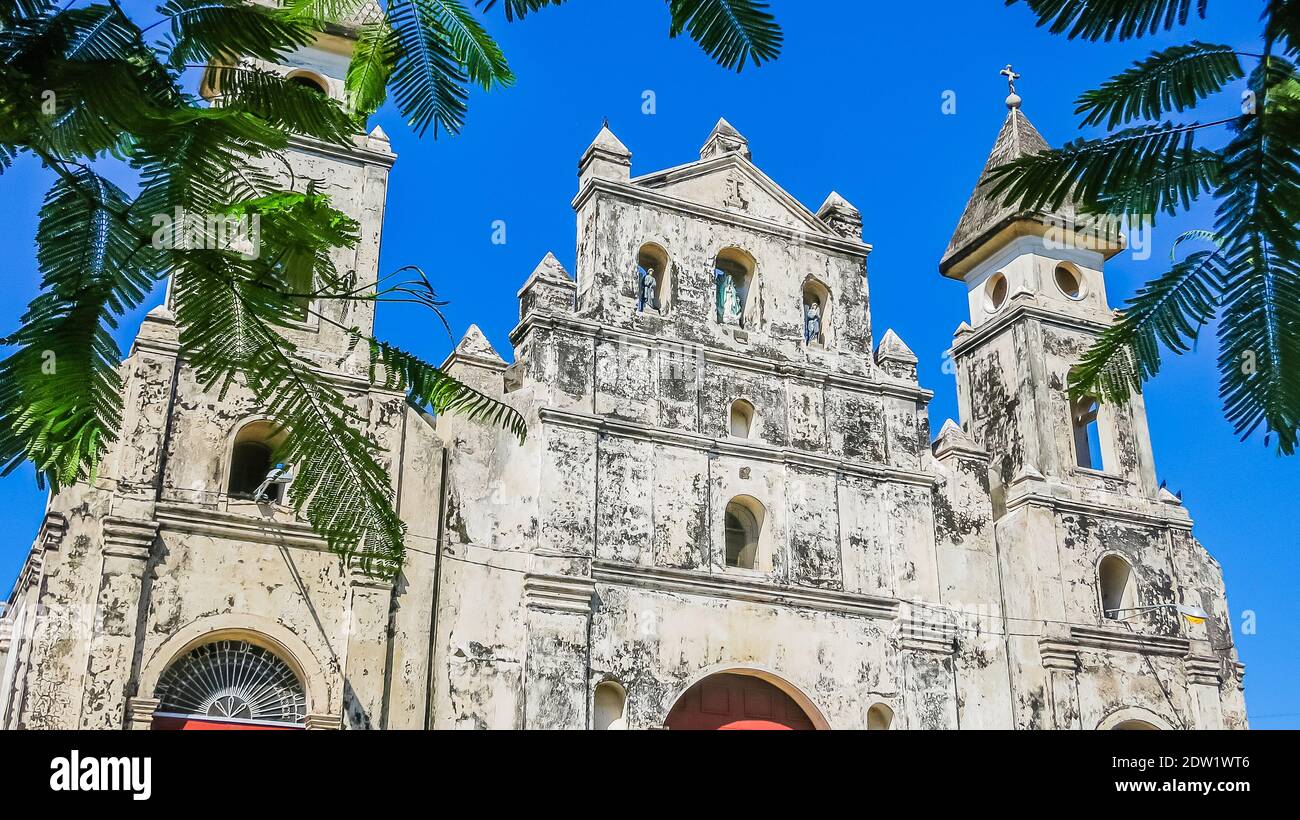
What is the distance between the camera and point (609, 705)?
1566 centimetres

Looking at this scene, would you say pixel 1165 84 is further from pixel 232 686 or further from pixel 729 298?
pixel 729 298

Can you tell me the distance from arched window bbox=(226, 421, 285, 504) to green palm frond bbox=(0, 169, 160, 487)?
40.5 feet

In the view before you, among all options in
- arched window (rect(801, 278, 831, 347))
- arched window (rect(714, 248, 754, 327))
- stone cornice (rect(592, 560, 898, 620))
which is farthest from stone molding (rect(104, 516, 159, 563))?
arched window (rect(801, 278, 831, 347))

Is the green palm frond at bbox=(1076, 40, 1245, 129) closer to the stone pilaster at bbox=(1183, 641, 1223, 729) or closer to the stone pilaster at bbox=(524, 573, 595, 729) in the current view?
the stone pilaster at bbox=(524, 573, 595, 729)

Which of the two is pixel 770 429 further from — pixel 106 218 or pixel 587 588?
pixel 106 218

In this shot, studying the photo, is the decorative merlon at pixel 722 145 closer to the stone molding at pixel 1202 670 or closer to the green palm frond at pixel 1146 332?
the stone molding at pixel 1202 670

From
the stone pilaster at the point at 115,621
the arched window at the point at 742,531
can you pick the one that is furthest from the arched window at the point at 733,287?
the stone pilaster at the point at 115,621

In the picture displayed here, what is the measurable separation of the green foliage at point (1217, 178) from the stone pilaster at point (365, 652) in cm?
1232

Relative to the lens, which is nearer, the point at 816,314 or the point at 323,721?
the point at 323,721

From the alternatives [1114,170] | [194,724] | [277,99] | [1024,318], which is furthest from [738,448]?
[1114,170]

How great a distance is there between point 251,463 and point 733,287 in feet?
23.7

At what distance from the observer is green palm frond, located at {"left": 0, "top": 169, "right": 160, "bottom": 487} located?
7.98 feet

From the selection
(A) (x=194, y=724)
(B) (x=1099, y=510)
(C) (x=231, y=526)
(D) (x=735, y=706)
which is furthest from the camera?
(B) (x=1099, y=510)
